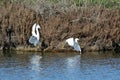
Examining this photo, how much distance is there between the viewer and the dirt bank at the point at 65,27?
89.1 ft

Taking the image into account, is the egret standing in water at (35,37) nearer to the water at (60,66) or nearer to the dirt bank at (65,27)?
the dirt bank at (65,27)

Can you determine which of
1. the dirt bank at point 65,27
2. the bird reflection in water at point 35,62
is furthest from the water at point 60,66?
the dirt bank at point 65,27

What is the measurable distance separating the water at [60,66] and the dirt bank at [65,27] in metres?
0.74

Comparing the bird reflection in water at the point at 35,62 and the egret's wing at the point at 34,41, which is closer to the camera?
the bird reflection in water at the point at 35,62

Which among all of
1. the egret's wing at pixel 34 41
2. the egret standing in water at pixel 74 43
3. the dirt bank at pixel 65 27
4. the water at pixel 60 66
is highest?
the dirt bank at pixel 65 27

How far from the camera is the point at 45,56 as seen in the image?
25.8 m

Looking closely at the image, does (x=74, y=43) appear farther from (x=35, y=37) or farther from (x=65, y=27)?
(x=35, y=37)

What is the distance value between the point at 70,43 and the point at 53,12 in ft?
6.30

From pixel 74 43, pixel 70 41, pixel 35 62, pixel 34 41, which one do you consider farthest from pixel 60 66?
pixel 34 41

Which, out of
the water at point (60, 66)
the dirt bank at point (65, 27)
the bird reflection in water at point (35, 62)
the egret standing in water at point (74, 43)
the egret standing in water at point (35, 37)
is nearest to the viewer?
the water at point (60, 66)

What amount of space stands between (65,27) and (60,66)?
3699mm

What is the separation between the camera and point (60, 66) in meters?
23.7

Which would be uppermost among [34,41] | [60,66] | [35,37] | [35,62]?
[35,37]

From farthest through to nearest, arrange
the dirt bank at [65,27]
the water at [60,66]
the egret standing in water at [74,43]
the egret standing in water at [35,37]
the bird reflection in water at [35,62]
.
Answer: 1. the dirt bank at [65,27]
2. the egret standing in water at [35,37]
3. the egret standing in water at [74,43]
4. the bird reflection in water at [35,62]
5. the water at [60,66]
